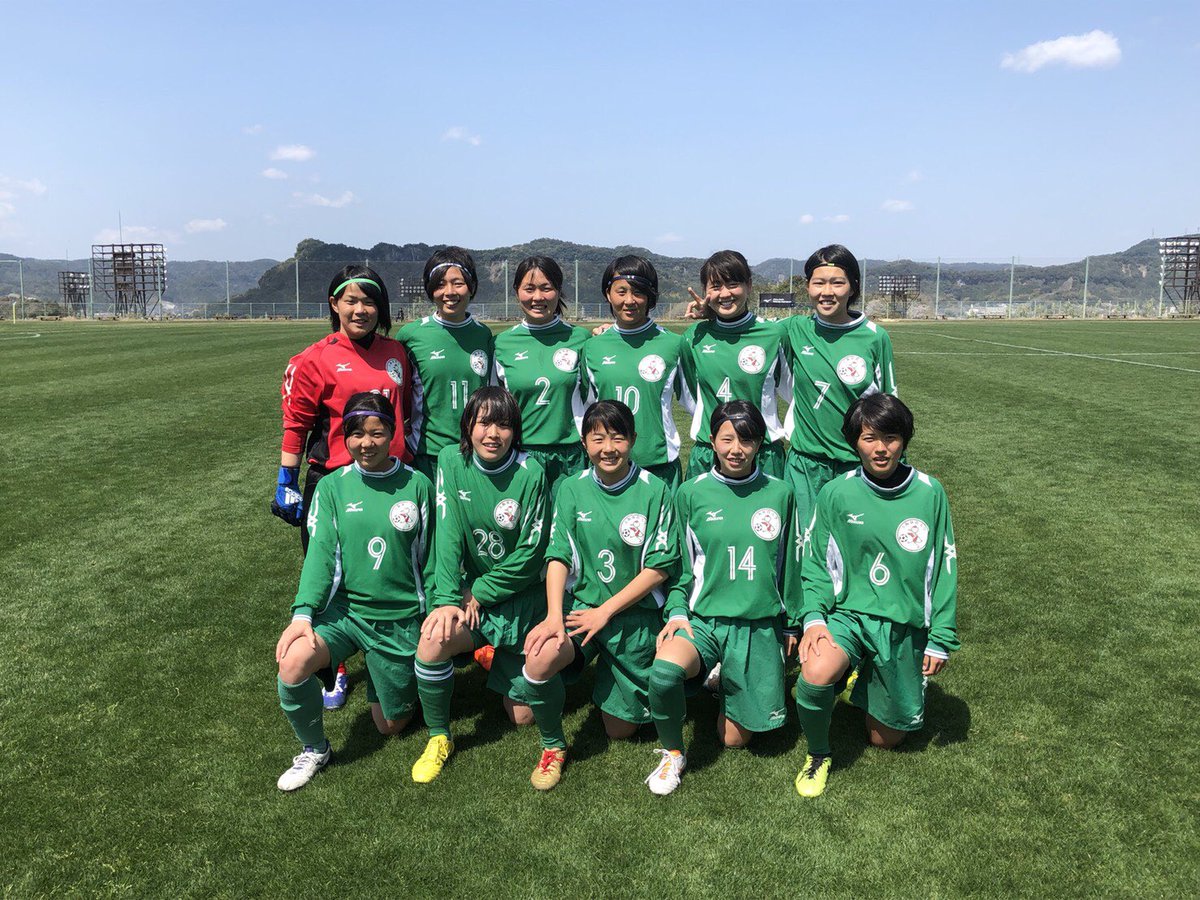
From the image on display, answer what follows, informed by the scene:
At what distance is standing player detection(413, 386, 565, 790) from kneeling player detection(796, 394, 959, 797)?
3.78 ft

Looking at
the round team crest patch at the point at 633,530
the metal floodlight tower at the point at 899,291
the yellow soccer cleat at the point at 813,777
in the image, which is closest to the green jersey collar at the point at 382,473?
the round team crest patch at the point at 633,530

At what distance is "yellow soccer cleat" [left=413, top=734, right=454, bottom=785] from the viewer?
309 centimetres

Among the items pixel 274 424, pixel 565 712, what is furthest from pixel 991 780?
pixel 274 424

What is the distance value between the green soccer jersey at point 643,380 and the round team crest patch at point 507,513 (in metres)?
0.70

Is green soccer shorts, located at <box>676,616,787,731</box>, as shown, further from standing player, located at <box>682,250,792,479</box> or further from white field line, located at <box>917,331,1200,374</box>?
white field line, located at <box>917,331,1200,374</box>

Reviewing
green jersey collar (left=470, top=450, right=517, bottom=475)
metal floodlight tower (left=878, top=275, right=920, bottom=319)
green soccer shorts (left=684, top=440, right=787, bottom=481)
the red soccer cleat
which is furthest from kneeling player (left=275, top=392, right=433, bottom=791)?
metal floodlight tower (left=878, top=275, right=920, bottom=319)

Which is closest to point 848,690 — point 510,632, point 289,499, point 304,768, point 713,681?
point 713,681

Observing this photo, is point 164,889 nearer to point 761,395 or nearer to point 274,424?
point 761,395

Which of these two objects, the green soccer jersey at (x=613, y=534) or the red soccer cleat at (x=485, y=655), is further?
the red soccer cleat at (x=485, y=655)

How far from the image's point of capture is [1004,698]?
368 centimetres

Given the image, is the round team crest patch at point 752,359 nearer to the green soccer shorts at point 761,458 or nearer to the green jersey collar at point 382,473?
the green soccer shorts at point 761,458

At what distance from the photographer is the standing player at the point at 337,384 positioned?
3.68 meters

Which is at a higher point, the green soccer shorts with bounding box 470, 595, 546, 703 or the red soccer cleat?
the green soccer shorts with bounding box 470, 595, 546, 703

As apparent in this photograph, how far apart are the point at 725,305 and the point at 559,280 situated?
0.79 m
